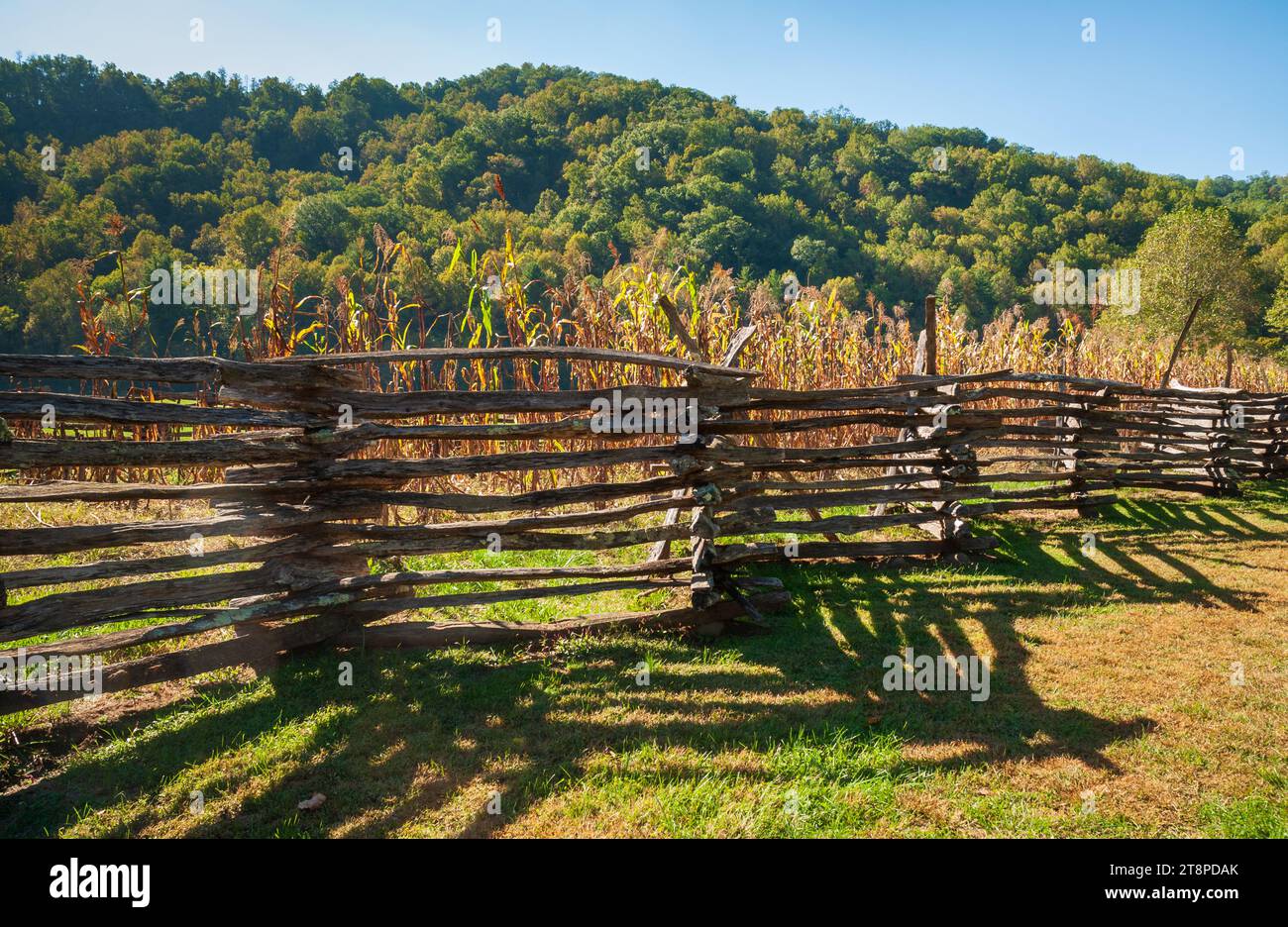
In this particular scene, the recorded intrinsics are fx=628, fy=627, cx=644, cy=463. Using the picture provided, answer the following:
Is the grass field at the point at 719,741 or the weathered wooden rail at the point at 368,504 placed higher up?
the weathered wooden rail at the point at 368,504

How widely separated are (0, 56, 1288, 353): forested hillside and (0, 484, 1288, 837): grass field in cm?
1898

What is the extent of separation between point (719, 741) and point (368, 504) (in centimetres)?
271

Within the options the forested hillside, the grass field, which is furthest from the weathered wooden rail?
the forested hillside

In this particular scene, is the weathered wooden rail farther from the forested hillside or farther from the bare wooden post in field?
the forested hillside

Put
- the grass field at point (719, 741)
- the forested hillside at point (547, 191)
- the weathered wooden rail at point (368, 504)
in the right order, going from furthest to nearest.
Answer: the forested hillside at point (547, 191), the weathered wooden rail at point (368, 504), the grass field at point (719, 741)

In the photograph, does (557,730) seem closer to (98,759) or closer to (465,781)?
(465,781)

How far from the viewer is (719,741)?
3.29 meters

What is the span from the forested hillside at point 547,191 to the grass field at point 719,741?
18981 millimetres

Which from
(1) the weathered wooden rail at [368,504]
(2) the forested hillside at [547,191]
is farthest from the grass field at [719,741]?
(2) the forested hillside at [547,191]

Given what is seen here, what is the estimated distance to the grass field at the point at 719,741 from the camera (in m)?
2.70

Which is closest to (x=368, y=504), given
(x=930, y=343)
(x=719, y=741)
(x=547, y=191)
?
(x=719, y=741)

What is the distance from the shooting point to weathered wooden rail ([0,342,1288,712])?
349cm

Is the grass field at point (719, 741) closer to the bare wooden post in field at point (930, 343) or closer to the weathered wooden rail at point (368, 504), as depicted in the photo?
the weathered wooden rail at point (368, 504)

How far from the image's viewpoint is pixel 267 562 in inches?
158
